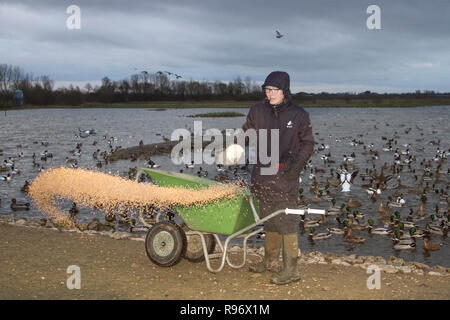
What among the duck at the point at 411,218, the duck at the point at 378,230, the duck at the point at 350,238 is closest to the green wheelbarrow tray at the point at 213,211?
the duck at the point at 350,238

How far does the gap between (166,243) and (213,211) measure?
89 centimetres

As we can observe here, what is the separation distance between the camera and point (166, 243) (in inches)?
256

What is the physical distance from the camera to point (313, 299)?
5.59m

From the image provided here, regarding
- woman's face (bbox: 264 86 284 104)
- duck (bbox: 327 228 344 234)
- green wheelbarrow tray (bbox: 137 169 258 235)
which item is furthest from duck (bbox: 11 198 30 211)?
woman's face (bbox: 264 86 284 104)

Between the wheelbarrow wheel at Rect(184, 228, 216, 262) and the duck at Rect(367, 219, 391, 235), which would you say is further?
the duck at Rect(367, 219, 391, 235)

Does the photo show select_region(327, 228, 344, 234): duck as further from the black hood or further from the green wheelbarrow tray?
the black hood

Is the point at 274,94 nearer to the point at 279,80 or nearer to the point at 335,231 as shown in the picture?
the point at 279,80

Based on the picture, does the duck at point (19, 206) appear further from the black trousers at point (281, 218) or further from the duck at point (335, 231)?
the black trousers at point (281, 218)

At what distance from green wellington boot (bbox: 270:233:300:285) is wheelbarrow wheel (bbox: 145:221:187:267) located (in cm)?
132

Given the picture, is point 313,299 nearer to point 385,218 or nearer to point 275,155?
point 275,155

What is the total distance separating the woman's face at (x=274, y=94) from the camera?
587 centimetres

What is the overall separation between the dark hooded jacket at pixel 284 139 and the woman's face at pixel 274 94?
0.17ft

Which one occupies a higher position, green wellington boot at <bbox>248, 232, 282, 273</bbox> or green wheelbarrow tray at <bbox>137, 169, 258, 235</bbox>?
green wheelbarrow tray at <bbox>137, 169, 258, 235</bbox>

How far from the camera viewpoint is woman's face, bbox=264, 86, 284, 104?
5.87m
